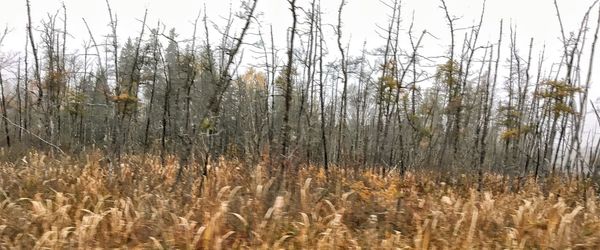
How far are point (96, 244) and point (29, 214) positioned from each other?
3.08 feet

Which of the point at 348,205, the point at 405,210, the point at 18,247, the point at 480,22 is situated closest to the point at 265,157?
the point at 348,205

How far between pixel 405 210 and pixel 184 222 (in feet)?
7.10

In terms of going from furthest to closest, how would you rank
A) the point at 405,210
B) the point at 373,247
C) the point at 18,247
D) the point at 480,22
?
the point at 480,22 → the point at 405,210 → the point at 373,247 → the point at 18,247

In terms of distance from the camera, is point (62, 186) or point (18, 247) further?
point (62, 186)

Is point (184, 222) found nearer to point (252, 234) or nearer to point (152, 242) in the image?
point (152, 242)

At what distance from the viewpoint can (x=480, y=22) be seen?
343 inches

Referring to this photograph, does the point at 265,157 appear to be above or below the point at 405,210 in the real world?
above

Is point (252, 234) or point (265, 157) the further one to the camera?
point (265, 157)

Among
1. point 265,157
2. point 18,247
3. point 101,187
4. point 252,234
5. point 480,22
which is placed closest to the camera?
point 18,247

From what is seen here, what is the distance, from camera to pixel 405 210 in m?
4.49

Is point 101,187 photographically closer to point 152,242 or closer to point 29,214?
point 29,214

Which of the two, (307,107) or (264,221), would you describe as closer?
(264,221)

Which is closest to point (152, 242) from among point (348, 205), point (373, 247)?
point (373, 247)

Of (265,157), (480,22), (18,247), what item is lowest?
(18,247)
